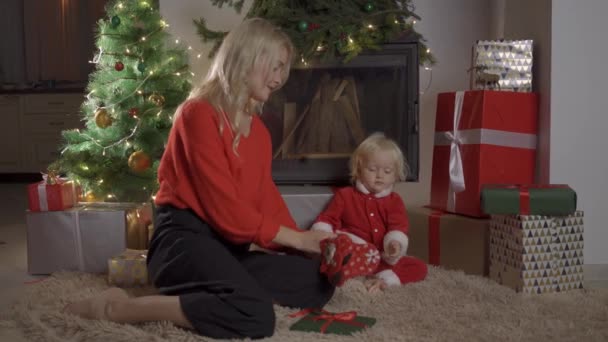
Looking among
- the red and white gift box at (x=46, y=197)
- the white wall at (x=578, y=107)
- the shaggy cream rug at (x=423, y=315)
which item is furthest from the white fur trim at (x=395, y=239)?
the red and white gift box at (x=46, y=197)

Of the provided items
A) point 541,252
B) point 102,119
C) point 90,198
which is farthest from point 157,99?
point 541,252

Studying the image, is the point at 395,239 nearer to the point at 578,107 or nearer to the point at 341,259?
the point at 341,259

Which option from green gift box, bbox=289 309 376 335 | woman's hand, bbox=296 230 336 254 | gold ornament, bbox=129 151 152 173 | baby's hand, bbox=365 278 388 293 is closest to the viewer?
green gift box, bbox=289 309 376 335

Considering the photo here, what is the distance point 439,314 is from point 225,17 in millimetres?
1802

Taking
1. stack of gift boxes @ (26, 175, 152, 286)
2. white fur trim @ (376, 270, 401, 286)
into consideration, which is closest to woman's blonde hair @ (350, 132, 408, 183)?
white fur trim @ (376, 270, 401, 286)

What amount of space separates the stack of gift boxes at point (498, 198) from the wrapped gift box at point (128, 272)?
1067 millimetres

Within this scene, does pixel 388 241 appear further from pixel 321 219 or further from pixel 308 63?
pixel 308 63

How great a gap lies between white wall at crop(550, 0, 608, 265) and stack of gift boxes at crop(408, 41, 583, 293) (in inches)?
4.4

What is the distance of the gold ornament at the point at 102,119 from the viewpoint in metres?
2.72

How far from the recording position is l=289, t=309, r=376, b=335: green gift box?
1.75 meters

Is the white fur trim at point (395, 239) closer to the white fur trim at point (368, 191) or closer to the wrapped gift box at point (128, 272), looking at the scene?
the white fur trim at point (368, 191)

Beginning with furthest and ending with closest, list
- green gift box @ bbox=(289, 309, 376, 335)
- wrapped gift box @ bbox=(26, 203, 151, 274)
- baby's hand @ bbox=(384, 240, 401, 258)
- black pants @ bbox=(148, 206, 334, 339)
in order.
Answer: wrapped gift box @ bbox=(26, 203, 151, 274) → baby's hand @ bbox=(384, 240, 401, 258) → green gift box @ bbox=(289, 309, 376, 335) → black pants @ bbox=(148, 206, 334, 339)

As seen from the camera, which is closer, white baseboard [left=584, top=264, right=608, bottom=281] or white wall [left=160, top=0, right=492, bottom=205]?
white baseboard [left=584, top=264, right=608, bottom=281]

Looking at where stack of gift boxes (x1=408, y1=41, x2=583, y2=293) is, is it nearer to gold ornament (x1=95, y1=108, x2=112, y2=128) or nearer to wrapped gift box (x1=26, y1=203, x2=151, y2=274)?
wrapped gift box (x1=26, y1=203, x2=151, y2=274)
